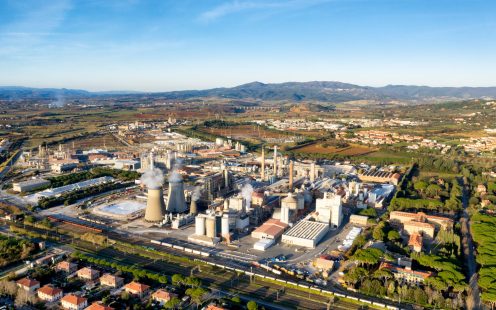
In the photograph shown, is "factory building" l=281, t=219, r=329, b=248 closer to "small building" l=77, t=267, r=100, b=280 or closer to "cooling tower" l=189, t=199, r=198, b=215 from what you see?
"cooling tower" l=189, t=199, r=198, b=215

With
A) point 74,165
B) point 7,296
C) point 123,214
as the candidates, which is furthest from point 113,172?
point 7,296

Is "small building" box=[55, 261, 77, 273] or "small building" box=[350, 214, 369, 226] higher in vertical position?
"small building" box=[55, 261, 77, 273]

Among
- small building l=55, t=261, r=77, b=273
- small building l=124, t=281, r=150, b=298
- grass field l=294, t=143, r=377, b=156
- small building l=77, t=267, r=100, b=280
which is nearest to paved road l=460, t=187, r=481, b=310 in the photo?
small building l=124, t=281, r=150, b=298

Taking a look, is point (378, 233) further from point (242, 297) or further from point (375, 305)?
point (242, 297)

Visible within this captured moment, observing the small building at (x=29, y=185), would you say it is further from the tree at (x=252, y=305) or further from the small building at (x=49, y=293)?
the tree at (x=252, y=305)

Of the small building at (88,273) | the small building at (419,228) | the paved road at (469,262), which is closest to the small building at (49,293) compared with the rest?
the small building at (88,273)

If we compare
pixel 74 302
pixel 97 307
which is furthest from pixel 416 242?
pixel 74 302
